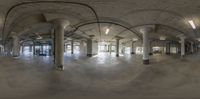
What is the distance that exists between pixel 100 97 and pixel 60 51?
30.1 ft

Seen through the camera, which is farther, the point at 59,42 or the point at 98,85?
the point at 59,42

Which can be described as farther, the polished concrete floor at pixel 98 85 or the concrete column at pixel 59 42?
the concrete column at pixel 59 42

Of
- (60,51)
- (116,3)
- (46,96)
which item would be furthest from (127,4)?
(46,96)

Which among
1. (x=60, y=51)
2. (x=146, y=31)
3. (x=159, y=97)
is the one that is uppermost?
(x=146, y=31)

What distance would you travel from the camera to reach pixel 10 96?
20.3 ft

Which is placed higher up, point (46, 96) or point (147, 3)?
point (147, 3)

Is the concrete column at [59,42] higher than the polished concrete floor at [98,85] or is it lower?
higher

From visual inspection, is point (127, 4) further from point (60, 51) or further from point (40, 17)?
point (40, 17)

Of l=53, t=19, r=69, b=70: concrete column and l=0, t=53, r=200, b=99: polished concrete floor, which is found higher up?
l=53, t=19, r=69, b=70: concrete column

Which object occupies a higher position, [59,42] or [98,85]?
[59,42]

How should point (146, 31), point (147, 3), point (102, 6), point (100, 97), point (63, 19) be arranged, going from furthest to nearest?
point (146, 31)
point (63, 19)
point (102, 6)
point (147, 3)
point (100, 97)

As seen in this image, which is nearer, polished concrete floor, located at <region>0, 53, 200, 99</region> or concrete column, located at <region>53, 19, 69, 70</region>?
polished concrete floor, located at <region>0, 53, 200, 99</region>

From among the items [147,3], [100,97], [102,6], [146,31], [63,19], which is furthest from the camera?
[146,31]

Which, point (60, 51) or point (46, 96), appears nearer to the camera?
point (46, 96)
